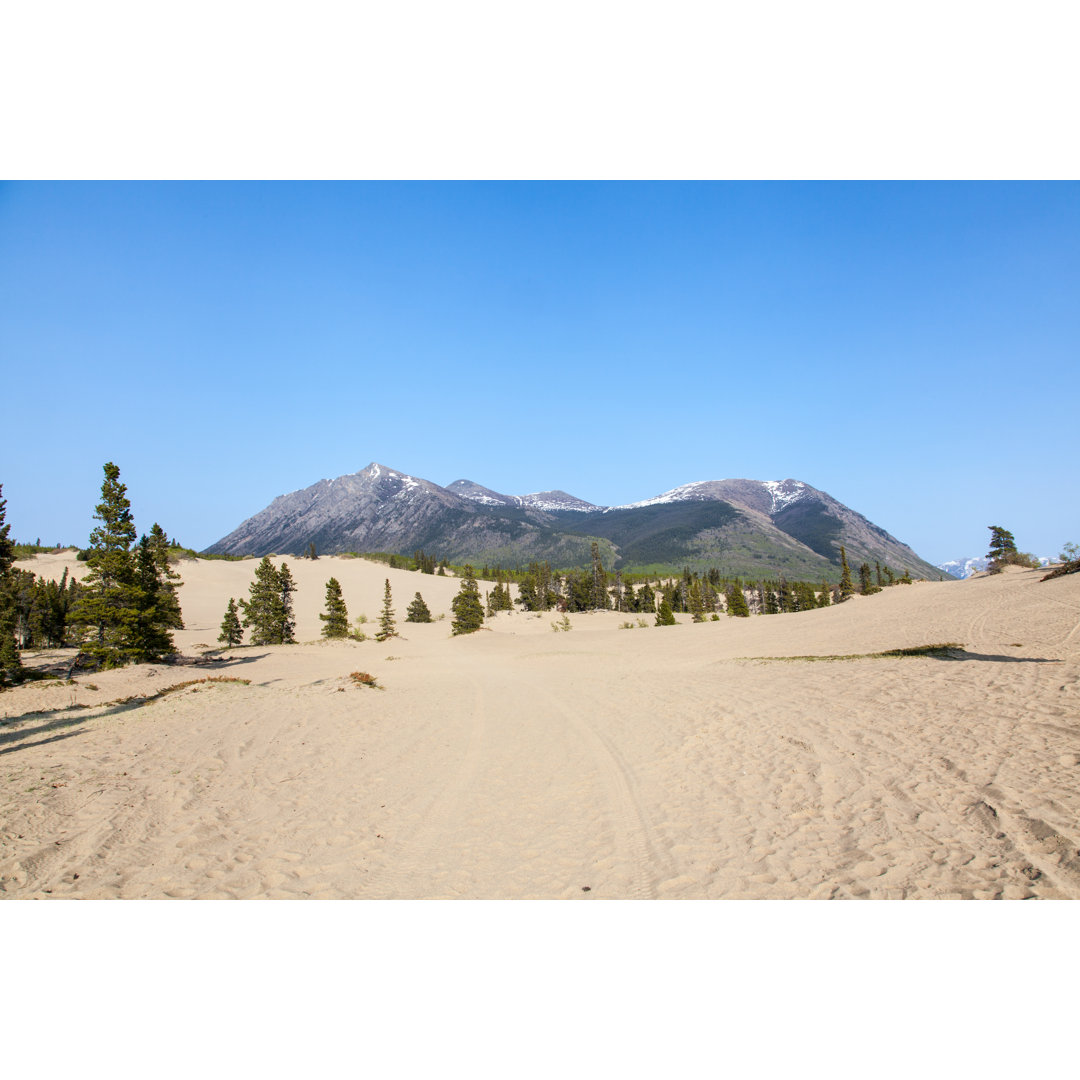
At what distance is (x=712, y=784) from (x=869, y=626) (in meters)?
23.2

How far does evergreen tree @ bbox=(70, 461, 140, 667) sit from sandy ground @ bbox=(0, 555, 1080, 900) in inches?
192

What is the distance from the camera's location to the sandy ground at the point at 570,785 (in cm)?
507

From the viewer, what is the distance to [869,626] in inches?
1032

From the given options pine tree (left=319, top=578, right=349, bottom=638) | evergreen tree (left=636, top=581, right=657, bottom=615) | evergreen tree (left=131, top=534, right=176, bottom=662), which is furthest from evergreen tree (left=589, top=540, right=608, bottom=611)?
evergreen tree (left=131, top=534, right=176, bottom=662)

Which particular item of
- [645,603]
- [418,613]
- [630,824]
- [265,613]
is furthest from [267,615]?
[645,603]

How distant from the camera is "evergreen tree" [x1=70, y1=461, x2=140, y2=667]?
2098 cm

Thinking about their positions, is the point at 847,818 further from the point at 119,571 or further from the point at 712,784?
the point at 119,571

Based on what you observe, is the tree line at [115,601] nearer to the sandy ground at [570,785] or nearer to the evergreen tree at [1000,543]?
the sandy ground at [570,785]

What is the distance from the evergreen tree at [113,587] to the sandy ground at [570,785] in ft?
16.0

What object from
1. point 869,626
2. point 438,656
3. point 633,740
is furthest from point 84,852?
point 869,626

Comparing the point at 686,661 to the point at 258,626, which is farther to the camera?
the point at 258,626

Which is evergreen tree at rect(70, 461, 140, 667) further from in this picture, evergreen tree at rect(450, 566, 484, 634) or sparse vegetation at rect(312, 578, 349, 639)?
evergreen tree at rect(450, 566, 484, 634)

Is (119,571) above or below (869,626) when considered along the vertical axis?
above

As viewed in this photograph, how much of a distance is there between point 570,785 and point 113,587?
22.6 meters
